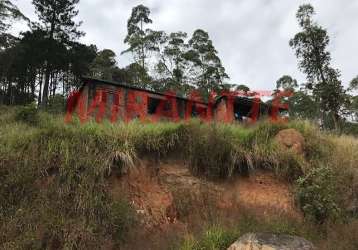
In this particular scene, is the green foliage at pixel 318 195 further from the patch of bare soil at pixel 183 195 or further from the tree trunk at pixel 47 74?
the tree trunk at pixel 47 74

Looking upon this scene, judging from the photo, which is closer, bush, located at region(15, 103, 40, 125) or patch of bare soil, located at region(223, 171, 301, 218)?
patch of bare soil, located at region(223, 171, 301, 218)

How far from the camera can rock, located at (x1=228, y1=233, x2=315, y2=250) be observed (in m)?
7.36

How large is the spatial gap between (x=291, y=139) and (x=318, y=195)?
2403mm

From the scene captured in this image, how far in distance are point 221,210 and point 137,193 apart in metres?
2.19

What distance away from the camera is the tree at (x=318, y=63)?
22172 millimetres

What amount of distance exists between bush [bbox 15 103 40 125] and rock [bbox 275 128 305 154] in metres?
7.47

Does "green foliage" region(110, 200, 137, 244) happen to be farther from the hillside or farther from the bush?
the bush

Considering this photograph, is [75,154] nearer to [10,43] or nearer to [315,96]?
[315,96]

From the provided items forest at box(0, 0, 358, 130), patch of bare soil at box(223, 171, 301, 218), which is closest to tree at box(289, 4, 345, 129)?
forest at box(0, 0, 358, 130)

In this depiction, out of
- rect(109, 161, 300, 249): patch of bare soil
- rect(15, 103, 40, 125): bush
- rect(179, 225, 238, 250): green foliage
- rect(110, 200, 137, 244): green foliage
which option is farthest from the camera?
rect(15, 103, 40, 125): bush

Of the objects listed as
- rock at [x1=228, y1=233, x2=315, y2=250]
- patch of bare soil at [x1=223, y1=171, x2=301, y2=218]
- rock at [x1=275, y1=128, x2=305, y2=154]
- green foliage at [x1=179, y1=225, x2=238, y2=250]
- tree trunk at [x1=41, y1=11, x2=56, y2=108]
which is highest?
tree trunk at [x1=41, y1=11, x2=56, y2=108]

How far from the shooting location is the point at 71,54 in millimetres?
29266

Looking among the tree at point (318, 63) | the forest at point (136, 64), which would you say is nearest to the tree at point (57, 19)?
the forest at point (136, 64)

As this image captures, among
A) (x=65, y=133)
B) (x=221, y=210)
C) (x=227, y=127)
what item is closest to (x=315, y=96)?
(x=227, y=127)
